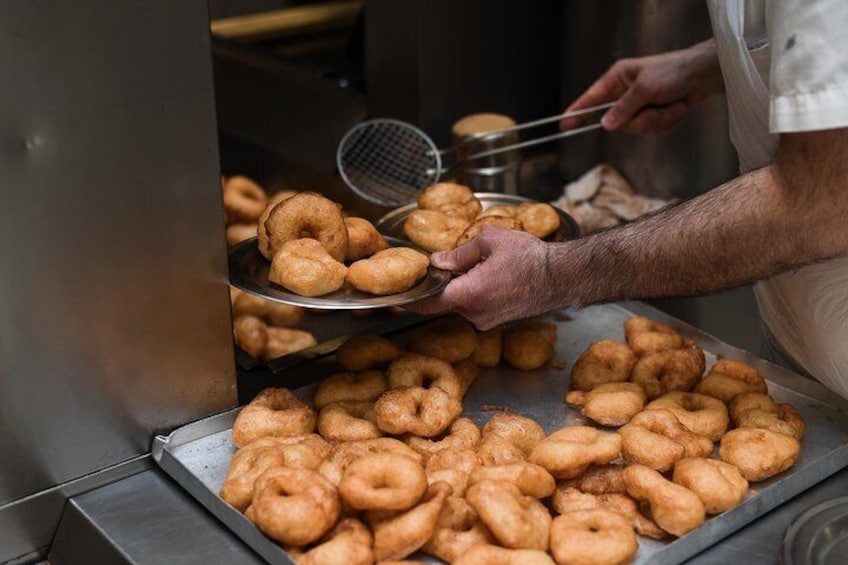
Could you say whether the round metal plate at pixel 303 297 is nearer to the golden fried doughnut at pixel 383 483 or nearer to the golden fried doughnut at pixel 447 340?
the golden fried doughnut at pixel 447 340

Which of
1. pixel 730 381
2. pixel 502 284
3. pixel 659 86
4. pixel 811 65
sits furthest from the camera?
pixel 659 86

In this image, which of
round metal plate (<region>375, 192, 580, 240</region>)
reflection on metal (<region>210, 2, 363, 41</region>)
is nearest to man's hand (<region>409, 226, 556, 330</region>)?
round metal plate (<region>375, 192, 580, 240</region>)

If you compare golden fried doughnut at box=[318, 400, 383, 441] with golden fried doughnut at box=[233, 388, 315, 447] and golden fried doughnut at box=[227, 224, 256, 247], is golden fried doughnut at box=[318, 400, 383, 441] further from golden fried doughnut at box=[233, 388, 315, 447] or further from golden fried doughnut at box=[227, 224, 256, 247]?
golden fried doughnut at box=[227, 224, 256, 247]

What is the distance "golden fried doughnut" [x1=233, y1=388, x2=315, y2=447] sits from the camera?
1.54m

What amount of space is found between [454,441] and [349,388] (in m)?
0.22

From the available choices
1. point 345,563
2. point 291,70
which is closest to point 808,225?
point 345,563

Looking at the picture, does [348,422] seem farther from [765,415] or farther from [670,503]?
[765,415]

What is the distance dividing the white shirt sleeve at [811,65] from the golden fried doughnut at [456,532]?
584mm

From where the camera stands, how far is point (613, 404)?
63.6 inches

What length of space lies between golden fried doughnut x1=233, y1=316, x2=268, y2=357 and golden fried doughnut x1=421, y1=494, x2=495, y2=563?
0.67 metres

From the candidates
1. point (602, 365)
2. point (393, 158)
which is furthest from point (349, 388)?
point (393, 158)

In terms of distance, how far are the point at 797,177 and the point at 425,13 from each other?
1294mm

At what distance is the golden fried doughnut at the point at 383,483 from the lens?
4.22ft

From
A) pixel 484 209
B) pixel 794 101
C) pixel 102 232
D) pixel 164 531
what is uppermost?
pixel 794 101
